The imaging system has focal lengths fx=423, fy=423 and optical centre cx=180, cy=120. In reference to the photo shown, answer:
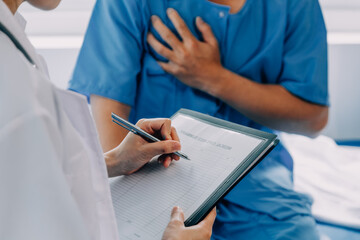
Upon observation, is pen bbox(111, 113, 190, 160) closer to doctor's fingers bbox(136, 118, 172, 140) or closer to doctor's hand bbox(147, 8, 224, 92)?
doctor's fingers bbox(136, 118, 172, 140)

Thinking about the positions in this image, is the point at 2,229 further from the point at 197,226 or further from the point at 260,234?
the point at 260,234

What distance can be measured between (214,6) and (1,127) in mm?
726

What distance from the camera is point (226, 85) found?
94cm

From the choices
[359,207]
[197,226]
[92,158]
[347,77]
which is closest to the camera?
[92,158]

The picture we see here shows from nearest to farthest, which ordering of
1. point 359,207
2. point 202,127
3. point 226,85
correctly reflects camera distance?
point 202,127 < point 226,85 < point 359,207

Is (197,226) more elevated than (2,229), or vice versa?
(2,229)

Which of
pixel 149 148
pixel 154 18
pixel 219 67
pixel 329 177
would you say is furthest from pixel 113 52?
pixel 329 177

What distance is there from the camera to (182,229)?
22.8 inches

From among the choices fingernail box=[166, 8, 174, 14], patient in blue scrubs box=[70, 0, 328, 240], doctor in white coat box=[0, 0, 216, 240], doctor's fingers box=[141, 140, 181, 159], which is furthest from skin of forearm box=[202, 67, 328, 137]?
doctor in white coat box=[0, 0, 216, 240]

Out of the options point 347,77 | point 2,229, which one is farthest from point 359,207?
point 2,229

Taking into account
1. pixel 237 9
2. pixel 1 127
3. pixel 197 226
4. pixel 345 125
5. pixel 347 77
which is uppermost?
pixel 1 127

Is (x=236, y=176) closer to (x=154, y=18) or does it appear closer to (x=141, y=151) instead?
(x=141, y=151)

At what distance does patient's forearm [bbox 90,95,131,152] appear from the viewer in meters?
0.94

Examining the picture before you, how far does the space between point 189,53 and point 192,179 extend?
0.36 meters
